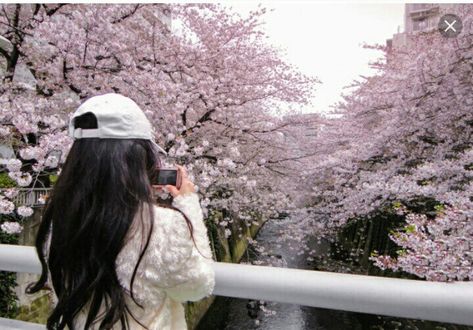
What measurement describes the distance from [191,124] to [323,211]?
428 centimetres

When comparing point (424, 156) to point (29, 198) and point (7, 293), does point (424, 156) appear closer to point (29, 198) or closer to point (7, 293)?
point (29, 198)

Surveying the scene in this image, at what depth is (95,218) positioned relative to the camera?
3.07 ft

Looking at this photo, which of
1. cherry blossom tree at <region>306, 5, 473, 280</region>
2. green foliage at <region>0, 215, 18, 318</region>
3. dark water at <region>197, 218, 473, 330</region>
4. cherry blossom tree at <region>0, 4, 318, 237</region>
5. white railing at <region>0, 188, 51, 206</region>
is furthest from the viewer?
dark water at <region>197, 218, 473, 330</region>

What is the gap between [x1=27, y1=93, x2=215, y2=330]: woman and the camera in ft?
3.02

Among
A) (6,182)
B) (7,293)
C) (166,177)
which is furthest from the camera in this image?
(6,182)

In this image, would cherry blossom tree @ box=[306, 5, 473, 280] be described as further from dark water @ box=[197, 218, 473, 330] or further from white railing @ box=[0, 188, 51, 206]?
white railing @ box=[0, 188, 51, 206]

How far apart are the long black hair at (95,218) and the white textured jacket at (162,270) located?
0.02m

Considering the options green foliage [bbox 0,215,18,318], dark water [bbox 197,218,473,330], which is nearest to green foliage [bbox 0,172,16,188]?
green foliage [bbox 0,215,18,318]

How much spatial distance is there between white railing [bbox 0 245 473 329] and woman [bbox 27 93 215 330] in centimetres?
15

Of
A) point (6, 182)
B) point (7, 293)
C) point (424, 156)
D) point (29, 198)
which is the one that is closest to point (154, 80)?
point (29, 198)

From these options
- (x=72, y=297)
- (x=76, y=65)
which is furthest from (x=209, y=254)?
(x=76, y=65)

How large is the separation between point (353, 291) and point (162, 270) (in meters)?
0.52

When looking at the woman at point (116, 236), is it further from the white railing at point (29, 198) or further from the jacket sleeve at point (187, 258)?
the white railing at point (29, 198)

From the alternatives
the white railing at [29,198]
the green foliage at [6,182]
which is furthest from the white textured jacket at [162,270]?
the green foliage at [6,182]
